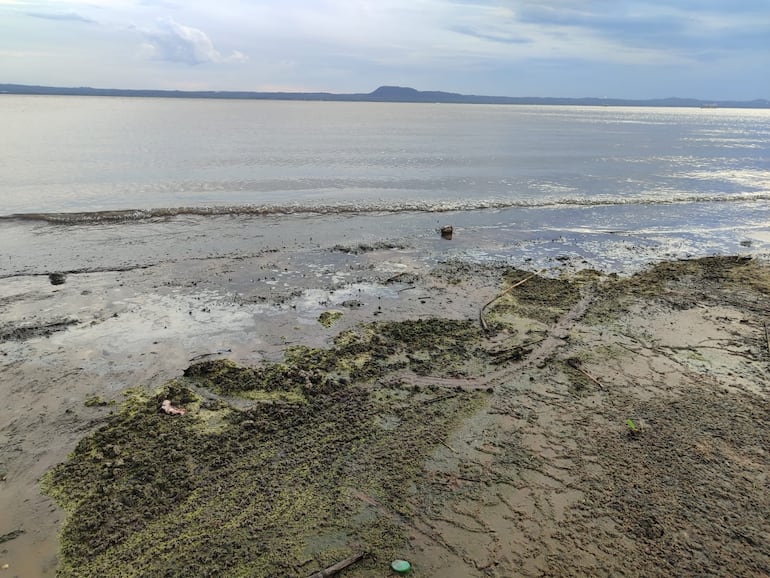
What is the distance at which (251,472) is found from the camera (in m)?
6.34

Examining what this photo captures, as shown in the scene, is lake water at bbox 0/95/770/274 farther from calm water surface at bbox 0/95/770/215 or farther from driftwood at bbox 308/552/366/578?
driftwood at bbox 308/552/366/578

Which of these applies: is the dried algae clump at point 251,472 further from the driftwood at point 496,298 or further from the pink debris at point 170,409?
the driftwood at point 496,298

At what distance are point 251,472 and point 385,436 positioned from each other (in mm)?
1916

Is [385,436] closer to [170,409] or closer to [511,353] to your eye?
[170,409]

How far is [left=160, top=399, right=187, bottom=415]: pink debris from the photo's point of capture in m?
7.59

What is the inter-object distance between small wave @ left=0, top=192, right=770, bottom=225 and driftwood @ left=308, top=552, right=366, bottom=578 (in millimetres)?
21191

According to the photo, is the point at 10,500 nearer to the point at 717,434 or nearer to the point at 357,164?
the point at 717,434

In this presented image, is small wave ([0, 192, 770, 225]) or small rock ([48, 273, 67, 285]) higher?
small wave ([0, 192, 770, 225])

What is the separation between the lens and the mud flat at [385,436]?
5.32 m

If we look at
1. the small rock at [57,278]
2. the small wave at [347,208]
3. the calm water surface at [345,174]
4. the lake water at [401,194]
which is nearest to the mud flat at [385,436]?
the small rock at [57,278]

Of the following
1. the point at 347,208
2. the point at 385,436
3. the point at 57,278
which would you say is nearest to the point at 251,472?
the point at 385,436

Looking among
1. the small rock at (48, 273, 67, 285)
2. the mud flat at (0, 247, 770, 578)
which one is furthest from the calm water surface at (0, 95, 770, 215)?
the mud flat at (0, 247, 770, 578)

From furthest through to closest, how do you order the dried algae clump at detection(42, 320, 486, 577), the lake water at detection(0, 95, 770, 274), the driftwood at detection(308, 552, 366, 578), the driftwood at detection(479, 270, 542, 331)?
1. the lake water at detection(0, 95, 770, 274)
2. the driftwood at detection(479, 270, 542, 331)
3. the dried algae clump at detection(42, 320, 486, 577)
4. the driftwood at detection(308, 552, 366, 578)

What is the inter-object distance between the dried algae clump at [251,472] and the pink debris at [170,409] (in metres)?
0.09
